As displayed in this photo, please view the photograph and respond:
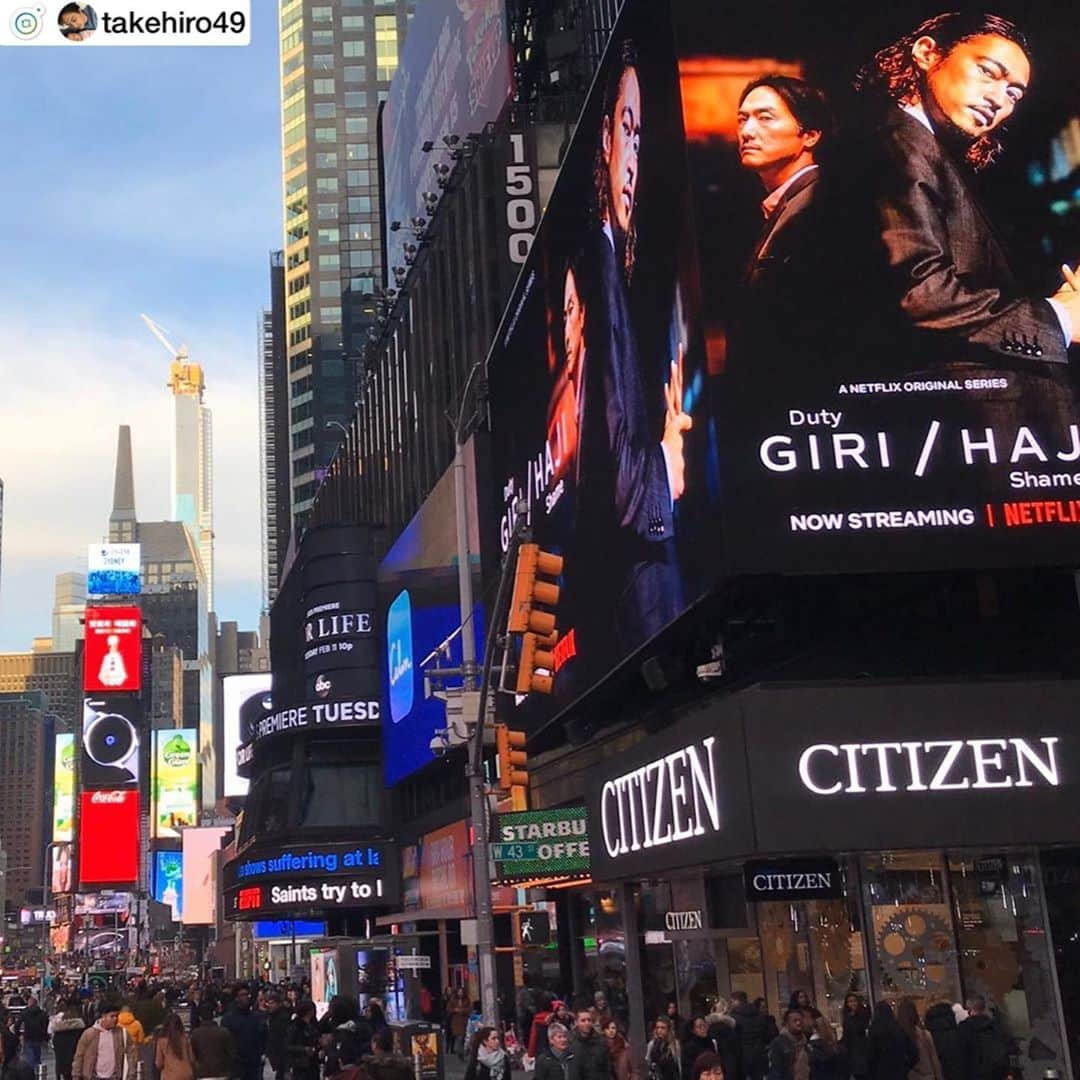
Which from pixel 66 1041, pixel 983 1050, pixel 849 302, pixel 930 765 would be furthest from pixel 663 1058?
pixel 66 1041

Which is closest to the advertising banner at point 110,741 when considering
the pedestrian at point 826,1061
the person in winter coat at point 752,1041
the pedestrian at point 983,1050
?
the person in winter coat at point 752,1041

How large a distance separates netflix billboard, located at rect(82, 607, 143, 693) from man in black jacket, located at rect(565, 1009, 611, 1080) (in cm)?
16692

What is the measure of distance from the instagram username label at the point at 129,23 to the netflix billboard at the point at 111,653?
16746cm

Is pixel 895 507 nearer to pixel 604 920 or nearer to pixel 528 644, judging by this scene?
pixel 528 644

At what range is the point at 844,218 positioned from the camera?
22.2 metres

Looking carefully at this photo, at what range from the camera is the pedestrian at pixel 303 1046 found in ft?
75.6

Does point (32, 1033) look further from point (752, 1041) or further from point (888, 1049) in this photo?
point (888, 1049)

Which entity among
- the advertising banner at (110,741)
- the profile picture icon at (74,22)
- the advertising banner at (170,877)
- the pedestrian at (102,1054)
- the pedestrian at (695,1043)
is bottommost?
the pedestrian at (695,1043)

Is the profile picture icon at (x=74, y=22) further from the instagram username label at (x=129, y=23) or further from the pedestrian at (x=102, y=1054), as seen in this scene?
the pedestrian at (x=102, y=1054)

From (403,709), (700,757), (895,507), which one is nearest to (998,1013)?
(700,757)

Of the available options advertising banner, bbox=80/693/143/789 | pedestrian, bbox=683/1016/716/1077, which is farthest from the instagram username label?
advertising banner, bbox=80/693/143/789

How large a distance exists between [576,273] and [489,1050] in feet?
51.7

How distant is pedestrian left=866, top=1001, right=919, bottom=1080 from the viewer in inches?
689

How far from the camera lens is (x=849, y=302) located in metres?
22.0
